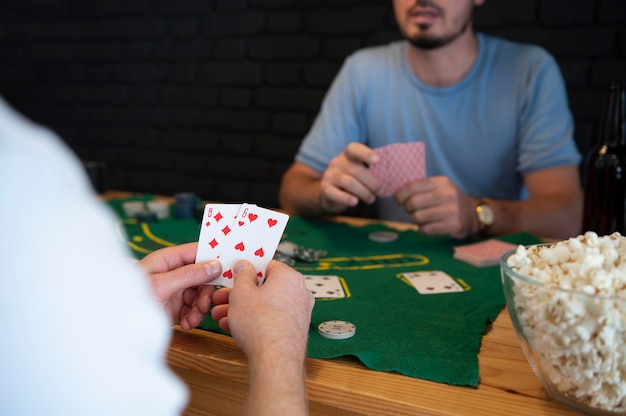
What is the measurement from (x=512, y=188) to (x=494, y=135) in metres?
0.23

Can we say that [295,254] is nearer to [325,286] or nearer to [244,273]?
Answer: [325,286]

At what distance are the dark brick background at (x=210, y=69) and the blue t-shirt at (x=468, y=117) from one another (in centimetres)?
56

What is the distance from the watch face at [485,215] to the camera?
170 cm

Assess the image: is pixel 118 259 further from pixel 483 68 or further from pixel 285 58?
pixel 285 58

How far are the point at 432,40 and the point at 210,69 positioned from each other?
1891 mm

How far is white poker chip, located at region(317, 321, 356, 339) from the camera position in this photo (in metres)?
0.97

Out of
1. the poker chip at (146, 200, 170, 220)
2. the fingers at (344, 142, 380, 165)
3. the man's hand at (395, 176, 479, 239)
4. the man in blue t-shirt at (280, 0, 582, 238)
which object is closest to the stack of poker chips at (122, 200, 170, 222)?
the poker chip at (146, 200, 170, 220)

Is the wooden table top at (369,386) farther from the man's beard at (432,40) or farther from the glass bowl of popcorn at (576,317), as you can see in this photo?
the man's beard at (432,40)

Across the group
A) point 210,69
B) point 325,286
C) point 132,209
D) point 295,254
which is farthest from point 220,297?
point 210,69

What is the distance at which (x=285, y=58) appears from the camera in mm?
3369

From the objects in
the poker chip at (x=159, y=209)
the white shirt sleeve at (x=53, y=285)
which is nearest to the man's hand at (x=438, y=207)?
the poker chip at (x=159, y=209)

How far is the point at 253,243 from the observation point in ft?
3.12

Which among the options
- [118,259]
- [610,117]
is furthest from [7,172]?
[610,117]

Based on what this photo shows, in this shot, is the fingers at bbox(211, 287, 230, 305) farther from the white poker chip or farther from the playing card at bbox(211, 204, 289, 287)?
the white poker chip
